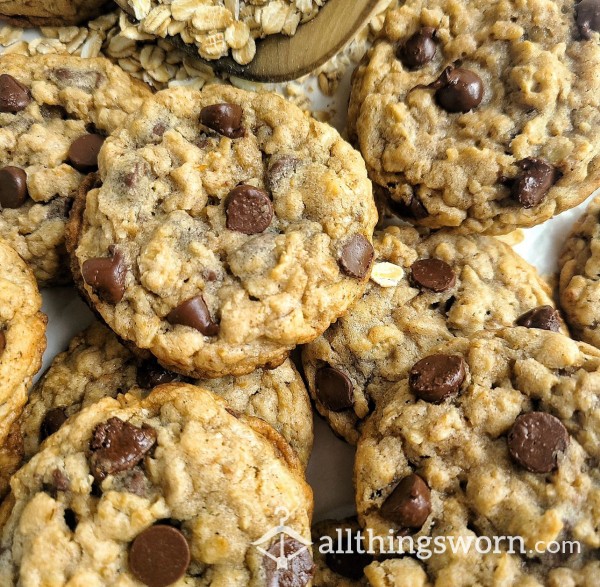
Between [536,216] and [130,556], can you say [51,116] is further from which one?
[536,216]

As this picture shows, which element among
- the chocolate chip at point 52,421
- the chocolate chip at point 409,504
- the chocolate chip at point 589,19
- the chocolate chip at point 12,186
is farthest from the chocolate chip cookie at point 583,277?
the chocolate chip at point 12,186

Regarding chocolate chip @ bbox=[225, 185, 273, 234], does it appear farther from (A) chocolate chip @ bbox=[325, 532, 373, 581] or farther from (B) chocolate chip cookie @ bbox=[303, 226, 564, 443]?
(A) chocolate chip @ bbox=[325, 532, 373, 581]

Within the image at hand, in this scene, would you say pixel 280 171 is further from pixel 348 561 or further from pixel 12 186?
pixel 348 561

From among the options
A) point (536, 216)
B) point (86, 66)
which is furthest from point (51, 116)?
point (536, 216)

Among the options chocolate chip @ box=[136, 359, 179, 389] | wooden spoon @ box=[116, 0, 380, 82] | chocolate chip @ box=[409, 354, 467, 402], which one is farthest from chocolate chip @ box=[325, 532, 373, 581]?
wooden spoon @ box=[116, 0, 380, 82]

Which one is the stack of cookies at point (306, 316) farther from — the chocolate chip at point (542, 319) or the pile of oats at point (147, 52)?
the pile of oats at point (147, 52)

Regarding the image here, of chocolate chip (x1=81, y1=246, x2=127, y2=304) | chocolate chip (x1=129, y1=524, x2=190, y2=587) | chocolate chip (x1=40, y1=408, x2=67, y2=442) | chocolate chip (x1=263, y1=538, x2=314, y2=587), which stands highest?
chocolate chip (x1=81, y1=246, x2=127, y2=304)
